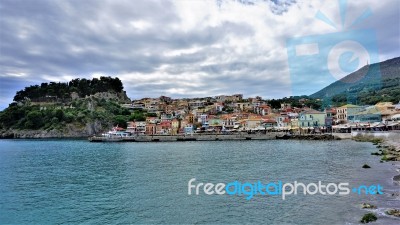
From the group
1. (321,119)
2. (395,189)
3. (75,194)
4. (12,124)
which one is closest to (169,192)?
(75,194)

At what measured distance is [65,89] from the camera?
133m

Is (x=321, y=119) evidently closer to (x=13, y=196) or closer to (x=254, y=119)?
(x=254, y=119)

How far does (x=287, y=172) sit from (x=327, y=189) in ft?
17.4

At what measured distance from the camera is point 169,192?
16125mm

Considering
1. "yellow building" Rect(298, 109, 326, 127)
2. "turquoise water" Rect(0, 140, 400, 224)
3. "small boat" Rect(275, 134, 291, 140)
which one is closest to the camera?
"turquoise water" Rect(0, 140, 400, 224)

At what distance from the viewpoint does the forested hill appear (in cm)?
13000

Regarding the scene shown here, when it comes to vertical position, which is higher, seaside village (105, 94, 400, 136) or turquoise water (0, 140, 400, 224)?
seaside village (105, 94, 400, 136)

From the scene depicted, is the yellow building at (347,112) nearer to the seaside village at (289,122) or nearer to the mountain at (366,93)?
the seaside village at (289,122)

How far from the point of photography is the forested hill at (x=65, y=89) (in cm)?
13000

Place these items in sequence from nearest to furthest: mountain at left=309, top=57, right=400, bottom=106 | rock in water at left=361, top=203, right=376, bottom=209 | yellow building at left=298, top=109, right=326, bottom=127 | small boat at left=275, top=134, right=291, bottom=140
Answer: rock in water at left=361, top=203, right=376, bottom=209, small boat at left=275, top=134, right=291, bottom=140, yellow building at left=298, top=109, right=326, bottom=127, mountain at left=309, top=57, right=400, bottom=106

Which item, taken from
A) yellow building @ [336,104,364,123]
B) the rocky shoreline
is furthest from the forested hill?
yellow building @ [336,104,364,123]

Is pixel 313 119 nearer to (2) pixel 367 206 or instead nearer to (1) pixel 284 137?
(1) pixel 284 137

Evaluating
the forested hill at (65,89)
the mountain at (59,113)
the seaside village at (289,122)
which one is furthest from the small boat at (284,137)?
the forested hill at (65,89)

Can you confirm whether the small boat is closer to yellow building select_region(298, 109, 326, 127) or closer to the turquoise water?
yellow building select_region(298, 109, 326, 127)
